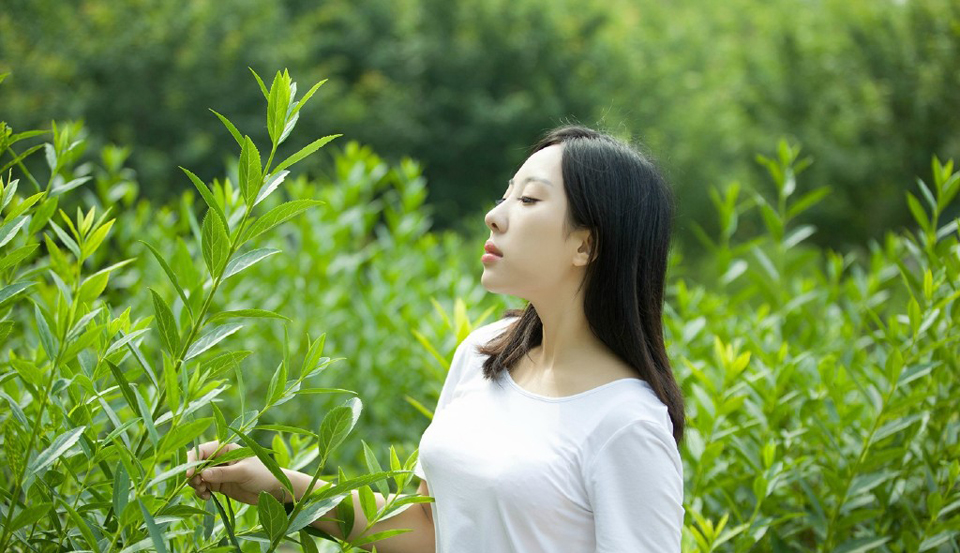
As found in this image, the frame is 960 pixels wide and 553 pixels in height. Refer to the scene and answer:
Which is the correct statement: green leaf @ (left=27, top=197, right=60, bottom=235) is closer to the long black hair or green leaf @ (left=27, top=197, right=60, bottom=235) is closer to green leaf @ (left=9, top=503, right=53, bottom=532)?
green leaf @ (left=9, top=503, right=53, bottom=532)

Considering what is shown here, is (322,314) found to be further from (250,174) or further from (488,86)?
(488,86)

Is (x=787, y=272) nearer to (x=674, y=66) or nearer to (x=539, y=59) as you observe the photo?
(x=539, y=59)

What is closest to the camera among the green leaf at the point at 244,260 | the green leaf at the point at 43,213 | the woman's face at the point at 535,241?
the green leaf at the point at 244,260

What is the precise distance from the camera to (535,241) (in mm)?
1858

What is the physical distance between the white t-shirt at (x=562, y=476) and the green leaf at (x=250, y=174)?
0.58 metres

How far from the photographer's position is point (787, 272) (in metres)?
3.52

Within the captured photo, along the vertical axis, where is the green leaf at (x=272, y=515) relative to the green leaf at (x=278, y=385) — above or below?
below

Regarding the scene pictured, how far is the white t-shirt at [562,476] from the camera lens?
5.52ft

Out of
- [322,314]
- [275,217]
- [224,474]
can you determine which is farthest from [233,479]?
[322,314]

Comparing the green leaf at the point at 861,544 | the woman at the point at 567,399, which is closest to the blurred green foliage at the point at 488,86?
the green leaf at the point at 861,544

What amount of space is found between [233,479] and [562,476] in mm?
542

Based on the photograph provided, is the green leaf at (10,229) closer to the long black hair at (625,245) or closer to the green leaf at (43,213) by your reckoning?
the green leaf at (43,213)

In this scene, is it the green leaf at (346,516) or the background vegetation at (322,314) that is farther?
the green leaf at (346,516)

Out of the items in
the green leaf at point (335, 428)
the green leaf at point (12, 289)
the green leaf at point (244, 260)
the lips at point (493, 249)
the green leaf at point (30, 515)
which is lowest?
the green leaf at point (30, 515)
